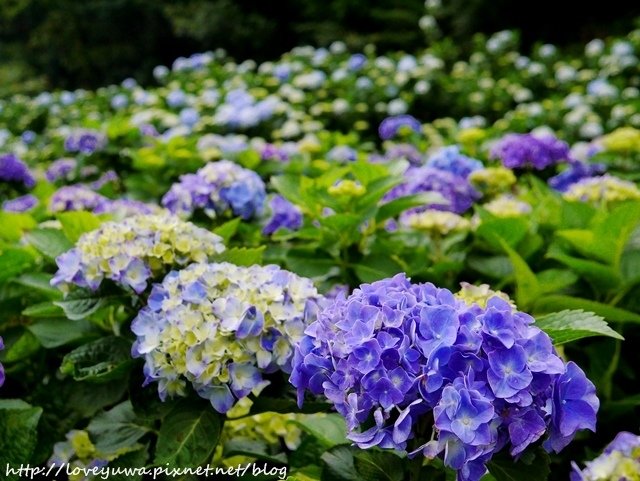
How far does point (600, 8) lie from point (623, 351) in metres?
11.7

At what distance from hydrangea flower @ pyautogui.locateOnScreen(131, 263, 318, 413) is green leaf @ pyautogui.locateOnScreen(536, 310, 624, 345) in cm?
39

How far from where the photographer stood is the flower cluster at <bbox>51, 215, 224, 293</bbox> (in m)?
1.37

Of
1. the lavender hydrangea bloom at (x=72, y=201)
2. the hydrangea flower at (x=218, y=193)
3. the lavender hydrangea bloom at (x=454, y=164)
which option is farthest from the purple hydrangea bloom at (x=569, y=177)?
the lavender hydrangea bloom at (x=72, y=201)

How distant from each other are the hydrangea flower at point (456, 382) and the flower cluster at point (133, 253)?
513 mm

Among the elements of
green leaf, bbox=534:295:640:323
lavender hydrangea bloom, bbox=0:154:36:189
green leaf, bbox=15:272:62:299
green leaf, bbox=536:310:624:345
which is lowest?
lavender hydrangea bloom, bbox=0:154:36:189

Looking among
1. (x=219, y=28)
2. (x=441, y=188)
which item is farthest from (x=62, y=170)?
(x=219, y=28)

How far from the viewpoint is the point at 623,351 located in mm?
1820

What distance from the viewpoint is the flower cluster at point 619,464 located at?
3.71 feet

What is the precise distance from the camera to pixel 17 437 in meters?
1.28

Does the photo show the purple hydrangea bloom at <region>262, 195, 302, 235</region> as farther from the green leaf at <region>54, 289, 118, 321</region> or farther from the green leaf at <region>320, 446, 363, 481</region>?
the green leaf at <region>320, 446, 363, 481</region>

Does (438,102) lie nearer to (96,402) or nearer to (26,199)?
(26,199)

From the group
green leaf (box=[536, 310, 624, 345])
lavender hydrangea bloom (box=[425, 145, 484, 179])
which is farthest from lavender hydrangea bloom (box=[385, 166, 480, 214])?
green leaf (box=[536, 310, 624, 345])

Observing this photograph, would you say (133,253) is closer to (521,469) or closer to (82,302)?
(82,302)

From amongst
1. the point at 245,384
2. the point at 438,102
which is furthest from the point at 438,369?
the point at 438,102
